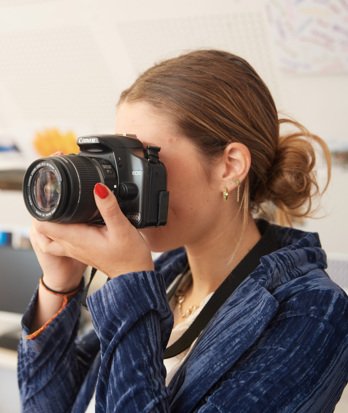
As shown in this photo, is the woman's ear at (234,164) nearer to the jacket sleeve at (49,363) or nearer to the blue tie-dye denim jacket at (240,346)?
the blue tie-dye denim jacket at (240,346)

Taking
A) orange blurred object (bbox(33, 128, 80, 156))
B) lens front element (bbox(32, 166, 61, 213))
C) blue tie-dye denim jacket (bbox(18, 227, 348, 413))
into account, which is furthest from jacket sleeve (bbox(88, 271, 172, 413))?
orange blurred object (bbox(33, 128, 80, 156))

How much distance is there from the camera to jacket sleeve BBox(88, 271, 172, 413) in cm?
59

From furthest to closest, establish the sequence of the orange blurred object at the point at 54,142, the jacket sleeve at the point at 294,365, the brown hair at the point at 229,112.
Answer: the orange blurred object at the point at 54,142, the brown hair at the point at 229,112, the jacket sleeve at the point at 294,365

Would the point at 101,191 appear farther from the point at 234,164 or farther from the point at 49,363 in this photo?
the point at 49,363

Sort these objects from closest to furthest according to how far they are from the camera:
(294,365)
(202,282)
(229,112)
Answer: (294,365) → (229,112) → (202,282)

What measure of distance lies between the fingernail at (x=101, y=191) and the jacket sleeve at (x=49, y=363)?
0.26 m

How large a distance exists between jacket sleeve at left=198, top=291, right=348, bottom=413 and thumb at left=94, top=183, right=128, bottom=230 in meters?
0.21

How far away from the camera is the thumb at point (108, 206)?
61 cm

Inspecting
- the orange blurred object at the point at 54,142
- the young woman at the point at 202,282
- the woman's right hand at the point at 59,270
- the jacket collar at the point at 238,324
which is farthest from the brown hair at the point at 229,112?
the orange blurred object at the point at 54,142

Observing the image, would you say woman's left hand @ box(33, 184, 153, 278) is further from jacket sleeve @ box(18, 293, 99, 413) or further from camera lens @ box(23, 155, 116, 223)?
jacket sleeve @ box(18, 293, 99, 413)

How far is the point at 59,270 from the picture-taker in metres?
0.80

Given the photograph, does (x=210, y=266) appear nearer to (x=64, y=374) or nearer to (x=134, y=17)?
(x=64, y=374)

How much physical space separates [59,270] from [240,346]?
0.31m

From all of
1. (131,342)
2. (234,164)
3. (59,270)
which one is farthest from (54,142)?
(131,342)
